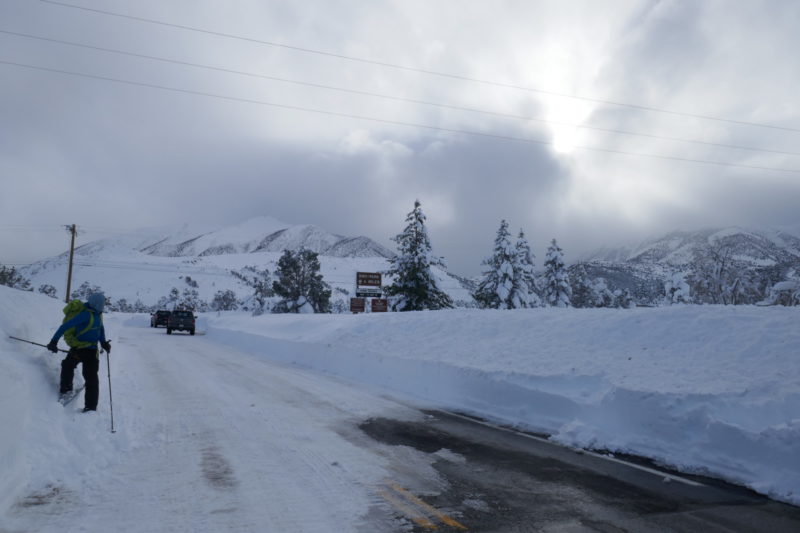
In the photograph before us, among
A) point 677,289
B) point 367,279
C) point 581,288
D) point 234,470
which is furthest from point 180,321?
point 581,288

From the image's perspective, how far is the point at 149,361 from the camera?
18438 millimetres

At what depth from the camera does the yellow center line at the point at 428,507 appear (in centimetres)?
468

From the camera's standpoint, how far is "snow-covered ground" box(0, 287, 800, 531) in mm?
5723

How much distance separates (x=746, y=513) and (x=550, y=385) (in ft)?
17.4

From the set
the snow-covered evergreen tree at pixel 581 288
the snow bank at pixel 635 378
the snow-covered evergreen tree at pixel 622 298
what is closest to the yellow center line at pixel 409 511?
the snow bank at pixel 635 378

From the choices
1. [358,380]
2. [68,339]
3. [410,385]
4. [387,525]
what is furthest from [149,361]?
[387,525]

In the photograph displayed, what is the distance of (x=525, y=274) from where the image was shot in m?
44.5

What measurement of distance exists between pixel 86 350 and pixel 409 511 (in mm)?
6006

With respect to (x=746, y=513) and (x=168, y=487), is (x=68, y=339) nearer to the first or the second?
(x=168, y=487)

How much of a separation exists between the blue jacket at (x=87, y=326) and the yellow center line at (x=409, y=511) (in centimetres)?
554

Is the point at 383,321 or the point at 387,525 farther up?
the point at 383,321

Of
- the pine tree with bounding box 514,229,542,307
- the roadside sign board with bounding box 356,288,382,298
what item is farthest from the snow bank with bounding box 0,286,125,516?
the pine tree with bounding box 514,229,542,307

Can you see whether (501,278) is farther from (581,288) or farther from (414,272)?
(581,288)

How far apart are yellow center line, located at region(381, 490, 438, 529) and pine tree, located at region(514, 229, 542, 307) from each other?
1517 inches
